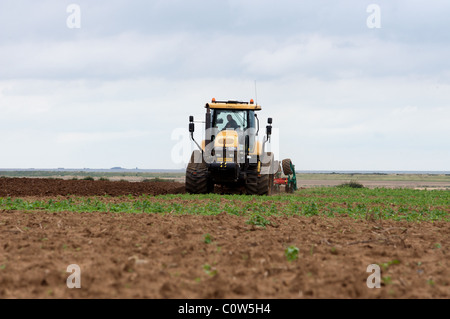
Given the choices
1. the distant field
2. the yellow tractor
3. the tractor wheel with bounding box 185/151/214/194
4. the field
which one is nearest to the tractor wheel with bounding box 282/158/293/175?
the yellow tractor

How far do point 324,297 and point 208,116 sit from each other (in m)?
16.0

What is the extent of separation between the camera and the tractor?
20.7 meters

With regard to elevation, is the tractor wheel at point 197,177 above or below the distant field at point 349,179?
above

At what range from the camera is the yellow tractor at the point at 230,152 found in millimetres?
20703

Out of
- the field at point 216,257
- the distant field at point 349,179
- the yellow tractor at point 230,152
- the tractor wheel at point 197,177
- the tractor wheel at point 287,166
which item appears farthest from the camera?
the distant field at point 349,179

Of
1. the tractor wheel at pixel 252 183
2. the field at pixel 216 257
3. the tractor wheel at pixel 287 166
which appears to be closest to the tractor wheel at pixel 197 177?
the tractor wheel at pixel 252 183

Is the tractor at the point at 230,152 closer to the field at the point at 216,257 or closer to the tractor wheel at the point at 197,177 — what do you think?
the tractor wheel at the point at 197,177

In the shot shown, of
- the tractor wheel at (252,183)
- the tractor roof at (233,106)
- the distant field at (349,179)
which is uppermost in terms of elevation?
the tractor roof at (233,106)

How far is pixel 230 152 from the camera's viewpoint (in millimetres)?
20688

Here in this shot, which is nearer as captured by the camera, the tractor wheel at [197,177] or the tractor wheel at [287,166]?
the tractor wheel at [197,177]

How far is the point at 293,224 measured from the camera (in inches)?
455

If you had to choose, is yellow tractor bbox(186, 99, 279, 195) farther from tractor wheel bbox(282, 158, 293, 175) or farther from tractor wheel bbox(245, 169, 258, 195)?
tractor wheel bbox(282, 158, 293, 175)
